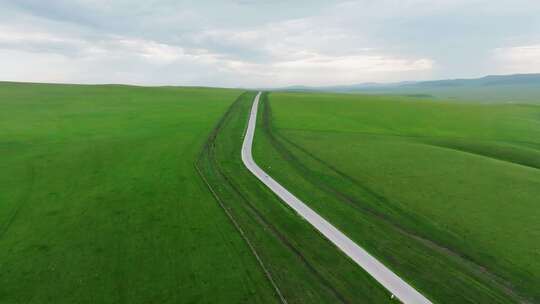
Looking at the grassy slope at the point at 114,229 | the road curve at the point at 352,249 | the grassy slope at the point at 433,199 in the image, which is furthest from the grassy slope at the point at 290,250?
the grassy slope at the point at 433,199

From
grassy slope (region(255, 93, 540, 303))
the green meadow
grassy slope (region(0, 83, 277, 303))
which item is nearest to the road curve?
the green meadow

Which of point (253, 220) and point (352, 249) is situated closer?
point (352, 249)

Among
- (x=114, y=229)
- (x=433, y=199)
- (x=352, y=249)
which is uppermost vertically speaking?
(x=433, y=199)

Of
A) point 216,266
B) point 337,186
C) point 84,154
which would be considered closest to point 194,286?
point 216,266

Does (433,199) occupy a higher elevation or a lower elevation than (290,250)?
higher

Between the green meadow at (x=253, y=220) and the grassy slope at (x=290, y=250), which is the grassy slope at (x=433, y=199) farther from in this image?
the grassy slope at (x=290, y=250)

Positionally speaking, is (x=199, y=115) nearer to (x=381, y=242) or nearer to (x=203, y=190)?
(x=203, y=190)

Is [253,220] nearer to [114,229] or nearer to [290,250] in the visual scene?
[290,250]

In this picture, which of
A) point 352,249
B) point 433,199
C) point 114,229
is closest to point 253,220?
point 352,249
